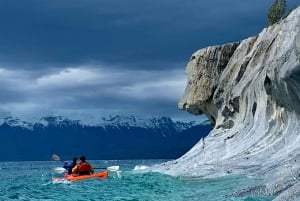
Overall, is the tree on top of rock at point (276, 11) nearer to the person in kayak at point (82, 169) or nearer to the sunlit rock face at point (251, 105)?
the sunlit rock face at point (251, 105)

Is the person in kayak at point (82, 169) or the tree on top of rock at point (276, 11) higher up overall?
the tree on top of rock at point (276, 11)

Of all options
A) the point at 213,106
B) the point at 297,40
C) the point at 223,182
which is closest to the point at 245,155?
the point at 223,182

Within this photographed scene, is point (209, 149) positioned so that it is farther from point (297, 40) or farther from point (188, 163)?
point (297, 40)

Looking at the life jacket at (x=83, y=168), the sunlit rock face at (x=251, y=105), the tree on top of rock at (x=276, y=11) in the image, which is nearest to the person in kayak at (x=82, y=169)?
the life jacket at (x=83, y=168)

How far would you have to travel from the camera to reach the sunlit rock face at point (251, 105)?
3638cm

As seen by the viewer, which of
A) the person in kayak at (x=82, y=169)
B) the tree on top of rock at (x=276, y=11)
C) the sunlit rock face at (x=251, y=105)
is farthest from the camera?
the tree on top of rock at (x=276, y=11)

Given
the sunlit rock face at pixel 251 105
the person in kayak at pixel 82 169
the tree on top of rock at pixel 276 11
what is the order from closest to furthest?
the sunlit rock face at pixel 251 105 → the person in kayak at pixel 82 169 → the tree on top of rock at pixel 276 11

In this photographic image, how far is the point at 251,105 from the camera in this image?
153 ft

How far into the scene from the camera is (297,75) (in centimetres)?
3541

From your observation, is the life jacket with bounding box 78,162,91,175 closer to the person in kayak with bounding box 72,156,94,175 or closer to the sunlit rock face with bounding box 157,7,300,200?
the person in kayak with bounding box 72,156,94,175

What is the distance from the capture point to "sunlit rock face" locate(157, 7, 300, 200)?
3638cm

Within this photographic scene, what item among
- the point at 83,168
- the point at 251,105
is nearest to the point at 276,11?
the point at 251,105

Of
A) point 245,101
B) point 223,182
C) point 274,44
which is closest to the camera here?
point 223,182

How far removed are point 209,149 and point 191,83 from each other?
12.0 m
